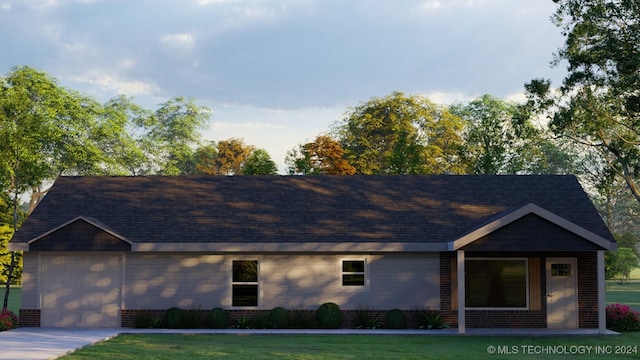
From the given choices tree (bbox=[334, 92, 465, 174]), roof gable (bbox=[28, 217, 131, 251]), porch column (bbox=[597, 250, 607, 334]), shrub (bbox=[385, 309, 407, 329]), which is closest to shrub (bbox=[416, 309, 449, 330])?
shrub (bbox=[385, 309, 407, 329])

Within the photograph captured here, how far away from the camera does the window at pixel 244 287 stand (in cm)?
2492

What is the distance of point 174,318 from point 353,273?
565cm

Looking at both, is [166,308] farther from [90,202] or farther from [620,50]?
[620,50]

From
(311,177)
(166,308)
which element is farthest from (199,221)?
(311,177)

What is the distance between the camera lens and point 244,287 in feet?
81.9

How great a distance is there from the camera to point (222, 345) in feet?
64.4

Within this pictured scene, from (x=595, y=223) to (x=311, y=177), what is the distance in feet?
32.3

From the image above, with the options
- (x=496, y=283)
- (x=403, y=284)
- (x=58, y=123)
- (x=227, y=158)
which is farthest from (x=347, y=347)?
(x=227, y=158)

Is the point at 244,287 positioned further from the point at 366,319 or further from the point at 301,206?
the point at 366,319

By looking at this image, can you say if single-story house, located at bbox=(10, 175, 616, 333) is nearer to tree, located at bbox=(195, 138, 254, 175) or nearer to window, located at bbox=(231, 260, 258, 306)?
window, located at bbox=(231, 260, 258, 306)

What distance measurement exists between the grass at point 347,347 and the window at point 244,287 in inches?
107

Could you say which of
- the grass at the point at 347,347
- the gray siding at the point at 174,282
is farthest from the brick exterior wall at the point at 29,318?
the grass at the point at 347,347

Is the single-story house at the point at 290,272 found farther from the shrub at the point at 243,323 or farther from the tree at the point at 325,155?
the tree at the point at 325,155

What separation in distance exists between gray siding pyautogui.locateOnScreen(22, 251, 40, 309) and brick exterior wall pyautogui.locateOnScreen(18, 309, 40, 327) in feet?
0.41
